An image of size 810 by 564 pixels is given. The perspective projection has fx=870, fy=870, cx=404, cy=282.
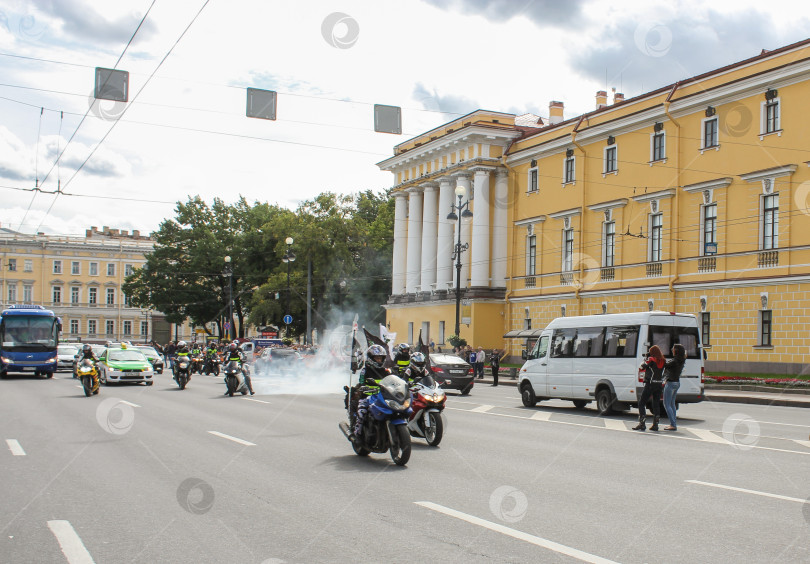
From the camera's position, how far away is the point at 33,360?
37.5m

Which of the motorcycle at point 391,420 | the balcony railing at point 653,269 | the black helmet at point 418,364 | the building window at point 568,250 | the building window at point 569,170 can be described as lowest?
the motorcycle at point 391,420

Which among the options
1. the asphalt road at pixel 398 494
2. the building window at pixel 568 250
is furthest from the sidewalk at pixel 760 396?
the building window at pixel 568 250

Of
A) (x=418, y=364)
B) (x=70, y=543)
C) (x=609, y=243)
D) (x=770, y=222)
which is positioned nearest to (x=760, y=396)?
(x=770, y=222)

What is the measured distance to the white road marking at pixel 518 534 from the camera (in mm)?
6383

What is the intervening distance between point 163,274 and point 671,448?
265 ft

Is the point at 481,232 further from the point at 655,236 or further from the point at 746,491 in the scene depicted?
the point at 746,491

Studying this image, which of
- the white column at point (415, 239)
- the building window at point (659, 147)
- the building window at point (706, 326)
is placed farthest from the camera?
the white column at point (415, 239)

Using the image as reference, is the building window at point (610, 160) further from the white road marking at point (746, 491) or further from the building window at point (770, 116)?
the white road marking at point (746, 491)

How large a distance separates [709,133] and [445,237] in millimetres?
24214

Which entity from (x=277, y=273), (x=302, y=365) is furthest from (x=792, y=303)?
(x=277, y=273)

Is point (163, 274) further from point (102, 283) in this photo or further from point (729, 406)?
point (729, 406)

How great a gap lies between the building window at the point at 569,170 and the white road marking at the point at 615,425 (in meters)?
31.8

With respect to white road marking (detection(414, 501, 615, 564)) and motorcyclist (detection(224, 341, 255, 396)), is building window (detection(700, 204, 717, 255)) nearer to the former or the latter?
motorcyclist (detection(224, 341, 255, 396))

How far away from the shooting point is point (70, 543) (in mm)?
6840
